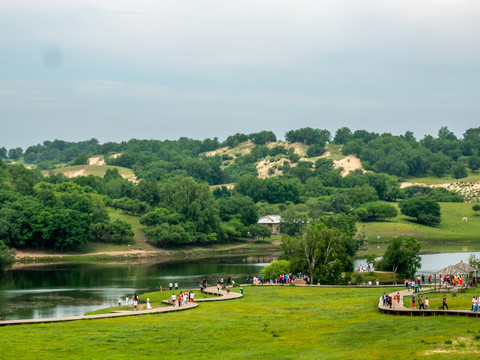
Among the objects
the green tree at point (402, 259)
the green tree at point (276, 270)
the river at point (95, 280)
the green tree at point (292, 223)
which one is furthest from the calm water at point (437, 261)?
the green tree at point (292, 223)

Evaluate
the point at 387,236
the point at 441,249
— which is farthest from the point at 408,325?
the point at 387,236

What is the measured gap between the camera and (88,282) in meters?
A: 105

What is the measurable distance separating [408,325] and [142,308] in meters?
29.1

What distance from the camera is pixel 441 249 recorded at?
512 ft

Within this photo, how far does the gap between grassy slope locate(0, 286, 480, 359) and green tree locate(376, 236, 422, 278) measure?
3700cm

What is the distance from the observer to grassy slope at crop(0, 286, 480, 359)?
148 feet

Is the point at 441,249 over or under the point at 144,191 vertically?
under

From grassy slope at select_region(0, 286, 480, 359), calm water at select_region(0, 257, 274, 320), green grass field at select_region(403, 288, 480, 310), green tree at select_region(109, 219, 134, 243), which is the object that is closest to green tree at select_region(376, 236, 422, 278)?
calm water at select_region(0, 257, 274, 320)

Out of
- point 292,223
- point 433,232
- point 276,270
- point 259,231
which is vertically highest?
point 292,223

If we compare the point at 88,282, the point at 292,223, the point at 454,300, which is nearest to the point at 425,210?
the point at 292,223

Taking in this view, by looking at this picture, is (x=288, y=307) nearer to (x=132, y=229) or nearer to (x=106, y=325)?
(x=106, y=325)

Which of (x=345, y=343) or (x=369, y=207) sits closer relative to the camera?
(x=345, y=343)

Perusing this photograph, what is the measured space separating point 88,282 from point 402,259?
4566cm

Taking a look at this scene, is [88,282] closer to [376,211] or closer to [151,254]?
[151,254]
